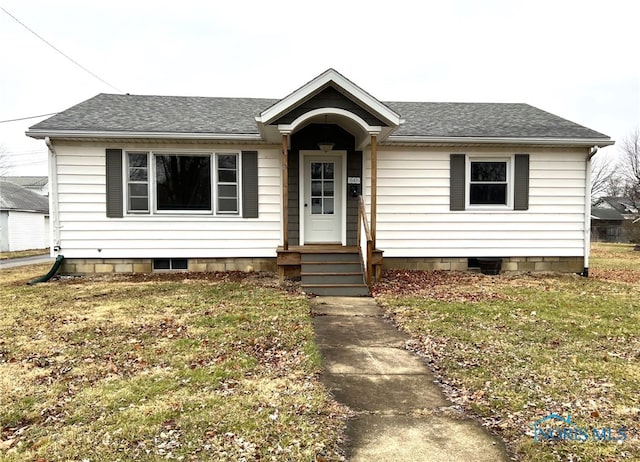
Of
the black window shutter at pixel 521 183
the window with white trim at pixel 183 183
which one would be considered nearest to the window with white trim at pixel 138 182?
the window with white trim at pixel 183 183

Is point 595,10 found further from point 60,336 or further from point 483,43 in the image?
point 60,336

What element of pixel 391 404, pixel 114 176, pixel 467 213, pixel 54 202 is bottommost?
pixel 391 404

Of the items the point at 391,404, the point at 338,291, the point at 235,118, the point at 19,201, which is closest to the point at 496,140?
the point at 338,291

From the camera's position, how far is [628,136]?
35875mm

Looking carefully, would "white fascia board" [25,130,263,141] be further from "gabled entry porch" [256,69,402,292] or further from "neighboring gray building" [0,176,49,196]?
"neighboring gray building" [0,176,49,196]

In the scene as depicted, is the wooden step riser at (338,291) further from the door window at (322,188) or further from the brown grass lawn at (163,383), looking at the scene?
the door window at (322,188)

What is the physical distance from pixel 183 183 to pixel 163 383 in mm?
6482

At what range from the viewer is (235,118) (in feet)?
32.0

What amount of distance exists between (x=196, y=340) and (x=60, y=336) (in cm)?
166

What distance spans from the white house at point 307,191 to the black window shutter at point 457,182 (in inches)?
1.1

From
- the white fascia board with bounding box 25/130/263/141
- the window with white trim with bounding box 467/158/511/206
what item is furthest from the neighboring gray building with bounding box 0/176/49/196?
the window with white trim with bounding box 467/158/511/206

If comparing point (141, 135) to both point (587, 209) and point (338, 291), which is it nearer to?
point (338, 291)

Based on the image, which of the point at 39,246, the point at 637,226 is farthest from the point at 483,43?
the point at 39,246

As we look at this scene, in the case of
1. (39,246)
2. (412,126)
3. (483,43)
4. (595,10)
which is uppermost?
(483,43)
